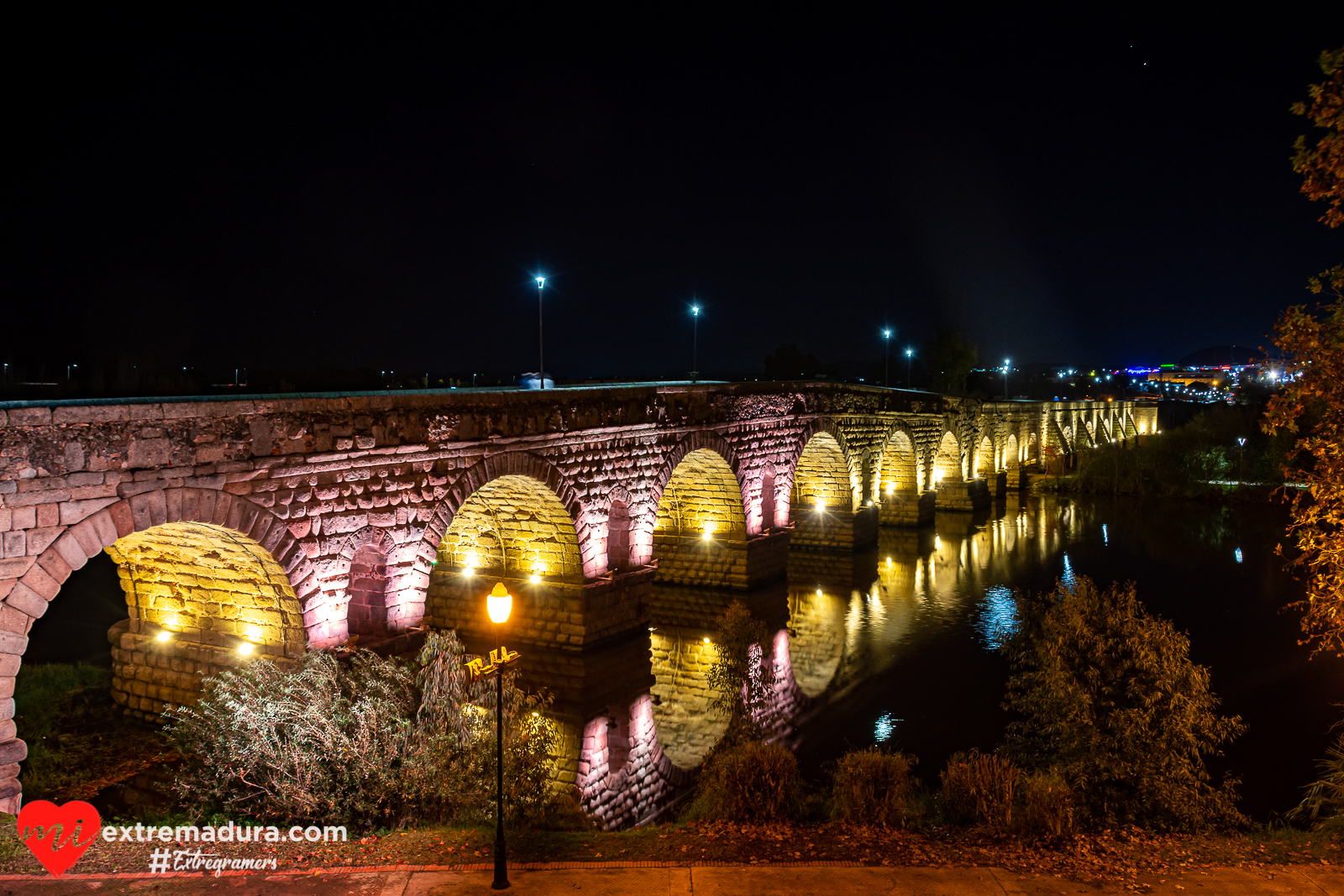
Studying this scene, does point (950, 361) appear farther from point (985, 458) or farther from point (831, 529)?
point (831, 529)

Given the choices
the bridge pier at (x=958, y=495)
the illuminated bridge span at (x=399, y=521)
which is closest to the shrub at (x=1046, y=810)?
the illuminated bridge span at (x=399, y=521)

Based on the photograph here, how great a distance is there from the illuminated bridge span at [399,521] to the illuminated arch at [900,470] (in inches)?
454

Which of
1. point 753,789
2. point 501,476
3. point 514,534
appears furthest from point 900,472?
point 753,789

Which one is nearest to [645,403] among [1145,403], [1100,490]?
[1100,490]

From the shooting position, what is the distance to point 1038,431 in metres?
54.4

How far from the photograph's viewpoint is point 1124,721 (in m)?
10.4

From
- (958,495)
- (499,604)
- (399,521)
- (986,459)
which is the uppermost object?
(399,521)

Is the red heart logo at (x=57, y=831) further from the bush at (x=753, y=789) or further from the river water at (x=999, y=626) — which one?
the river water at (x=999, y=626)

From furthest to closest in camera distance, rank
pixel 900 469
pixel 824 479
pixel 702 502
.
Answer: pixel 900 469, pixel 824 479, pixel 702 502

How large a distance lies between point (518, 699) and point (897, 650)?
36.9ft

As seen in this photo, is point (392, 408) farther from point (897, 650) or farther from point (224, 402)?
point (897, 650)

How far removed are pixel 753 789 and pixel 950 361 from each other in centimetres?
6243

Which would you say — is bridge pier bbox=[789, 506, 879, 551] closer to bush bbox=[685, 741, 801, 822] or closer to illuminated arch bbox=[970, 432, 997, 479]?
illuminated arch bbox=[970, 432, 997, 479]

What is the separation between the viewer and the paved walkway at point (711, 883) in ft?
21.8
